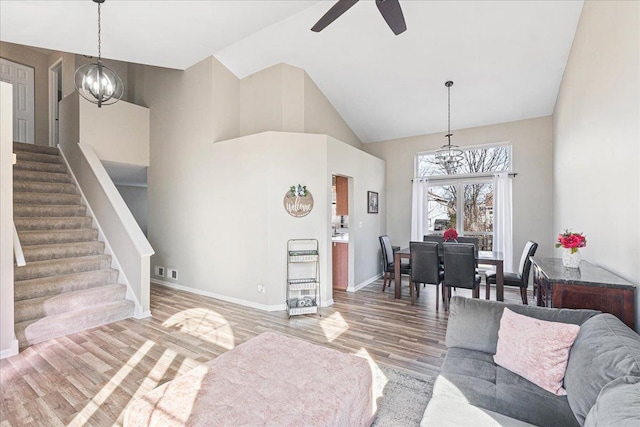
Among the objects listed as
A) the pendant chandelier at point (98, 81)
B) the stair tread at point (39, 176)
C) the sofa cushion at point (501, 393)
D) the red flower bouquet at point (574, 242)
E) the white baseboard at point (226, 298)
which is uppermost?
the pendant chandelier at point (98, 81)

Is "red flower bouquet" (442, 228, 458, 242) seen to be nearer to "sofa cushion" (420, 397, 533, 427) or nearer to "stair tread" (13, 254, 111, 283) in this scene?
"sofa cushion" (420, 397, 533, 427)

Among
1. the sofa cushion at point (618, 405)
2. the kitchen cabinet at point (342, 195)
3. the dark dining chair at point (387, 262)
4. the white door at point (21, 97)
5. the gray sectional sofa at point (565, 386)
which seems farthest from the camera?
the white door at point (21, 97)

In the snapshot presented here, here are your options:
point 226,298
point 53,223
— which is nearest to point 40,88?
point 53,223

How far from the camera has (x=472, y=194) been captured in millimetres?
6094

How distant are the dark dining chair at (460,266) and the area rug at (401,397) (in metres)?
1.94

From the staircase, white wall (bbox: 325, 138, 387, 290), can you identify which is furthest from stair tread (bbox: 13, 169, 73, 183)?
white wall (bbox: 325, 138, 387, 290)

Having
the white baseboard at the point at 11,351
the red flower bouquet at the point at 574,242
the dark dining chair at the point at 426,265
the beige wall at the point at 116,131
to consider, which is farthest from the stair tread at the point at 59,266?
the red flower bouquet at the point at 574,242

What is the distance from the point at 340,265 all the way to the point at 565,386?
4.01 meters

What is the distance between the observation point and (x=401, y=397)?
89.8 inches

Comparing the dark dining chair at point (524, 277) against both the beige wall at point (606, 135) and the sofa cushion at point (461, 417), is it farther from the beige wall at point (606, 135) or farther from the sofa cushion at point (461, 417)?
the sofa cushion at point (461, 417)

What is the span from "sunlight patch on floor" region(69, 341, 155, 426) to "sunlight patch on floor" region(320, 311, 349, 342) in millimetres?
1888

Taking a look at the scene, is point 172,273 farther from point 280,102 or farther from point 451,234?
point 451,234

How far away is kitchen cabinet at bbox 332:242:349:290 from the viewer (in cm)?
543

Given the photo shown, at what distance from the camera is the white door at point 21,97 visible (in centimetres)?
618
